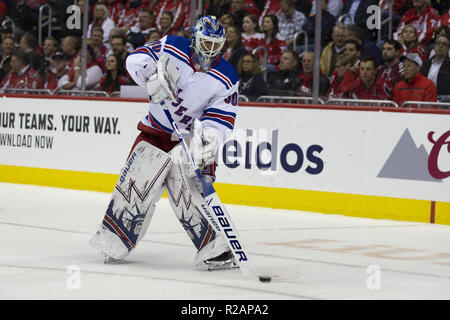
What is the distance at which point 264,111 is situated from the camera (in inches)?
388

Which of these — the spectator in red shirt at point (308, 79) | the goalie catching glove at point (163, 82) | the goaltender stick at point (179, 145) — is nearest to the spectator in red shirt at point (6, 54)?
the spectator in red shirt at point (308, 79)

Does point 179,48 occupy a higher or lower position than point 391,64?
lower

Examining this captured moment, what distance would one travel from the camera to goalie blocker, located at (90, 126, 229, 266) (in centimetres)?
603

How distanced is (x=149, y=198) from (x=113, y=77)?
5679mm

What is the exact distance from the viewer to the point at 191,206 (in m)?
6.07

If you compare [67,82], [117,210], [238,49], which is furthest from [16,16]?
[117,210]

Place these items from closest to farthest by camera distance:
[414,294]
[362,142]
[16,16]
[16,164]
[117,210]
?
[414,294] < [117,210] < [362,142] < [16,164] < [16,16]

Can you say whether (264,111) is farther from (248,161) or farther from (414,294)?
(414,294)

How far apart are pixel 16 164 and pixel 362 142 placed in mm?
4688

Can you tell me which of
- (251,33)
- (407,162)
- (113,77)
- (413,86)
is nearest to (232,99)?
(407,162)

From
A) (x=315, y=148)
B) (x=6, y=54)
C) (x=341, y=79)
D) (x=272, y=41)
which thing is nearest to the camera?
(x=315, y=148)

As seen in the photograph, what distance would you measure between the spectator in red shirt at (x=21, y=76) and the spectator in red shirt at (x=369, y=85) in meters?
4.59

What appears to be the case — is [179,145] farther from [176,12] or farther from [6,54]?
[6,54]

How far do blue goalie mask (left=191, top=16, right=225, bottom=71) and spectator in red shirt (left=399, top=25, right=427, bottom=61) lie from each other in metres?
4.20
